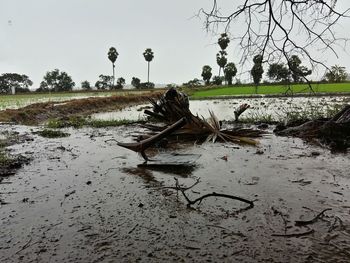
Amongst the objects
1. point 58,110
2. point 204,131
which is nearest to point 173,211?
point 204,131

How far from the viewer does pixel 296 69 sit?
20.9 feet

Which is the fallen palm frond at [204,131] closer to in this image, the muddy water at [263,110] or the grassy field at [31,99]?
the muddy water at [263,110]

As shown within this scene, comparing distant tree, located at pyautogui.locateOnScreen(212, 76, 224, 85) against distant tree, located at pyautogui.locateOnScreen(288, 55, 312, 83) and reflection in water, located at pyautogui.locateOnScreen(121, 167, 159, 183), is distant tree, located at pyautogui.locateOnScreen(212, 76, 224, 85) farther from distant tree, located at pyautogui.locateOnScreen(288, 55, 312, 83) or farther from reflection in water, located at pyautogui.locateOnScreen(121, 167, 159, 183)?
reflection in water, located at pyautogui.locateOnScreen(121, 167, 159, 183)

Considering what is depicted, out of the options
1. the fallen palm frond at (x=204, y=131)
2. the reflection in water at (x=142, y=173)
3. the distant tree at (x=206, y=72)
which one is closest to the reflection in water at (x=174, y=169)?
the reflection in water at (x=142, y=173)

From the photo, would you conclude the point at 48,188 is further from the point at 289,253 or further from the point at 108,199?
the point at 289,253

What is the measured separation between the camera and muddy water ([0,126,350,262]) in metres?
3.24

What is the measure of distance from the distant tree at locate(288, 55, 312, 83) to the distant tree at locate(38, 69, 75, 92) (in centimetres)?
6798

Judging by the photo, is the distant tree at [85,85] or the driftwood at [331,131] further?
the distant tree at [85,85]

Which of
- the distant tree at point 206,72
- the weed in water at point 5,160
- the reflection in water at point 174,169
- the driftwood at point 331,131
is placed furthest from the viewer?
the distant tree at point 206,72

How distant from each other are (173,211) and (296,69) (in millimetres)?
3811

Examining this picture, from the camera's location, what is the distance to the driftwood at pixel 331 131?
8.01 metres

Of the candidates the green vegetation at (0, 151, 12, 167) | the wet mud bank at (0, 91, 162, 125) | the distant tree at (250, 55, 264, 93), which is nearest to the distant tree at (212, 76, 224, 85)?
the wet mud bank at (0, 91, 162, 125)

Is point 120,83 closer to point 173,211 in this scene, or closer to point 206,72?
point 206,72

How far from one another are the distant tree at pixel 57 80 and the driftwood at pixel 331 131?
66021 millimetres
